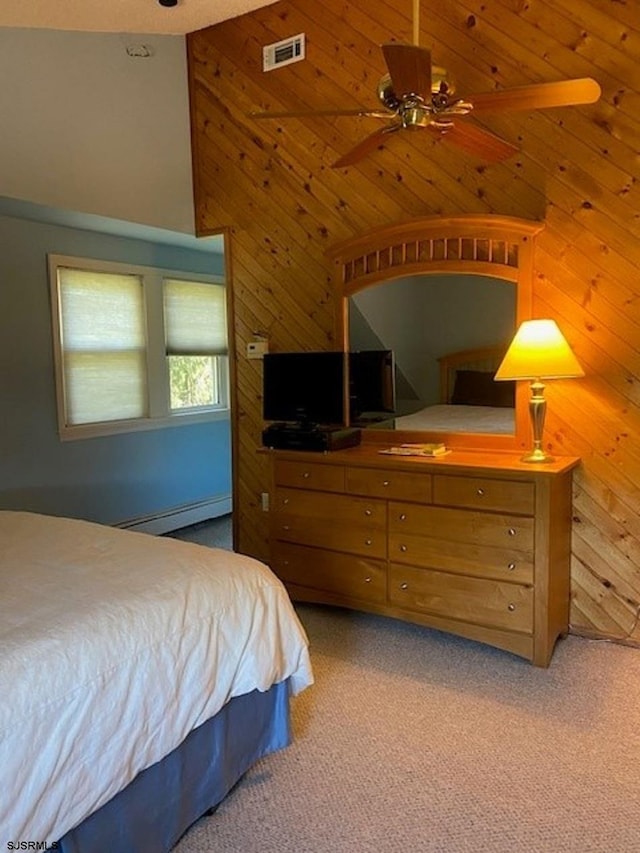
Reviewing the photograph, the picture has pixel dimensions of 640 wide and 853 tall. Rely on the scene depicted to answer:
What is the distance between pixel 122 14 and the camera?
372 centimetres

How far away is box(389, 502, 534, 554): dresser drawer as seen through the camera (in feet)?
9.29

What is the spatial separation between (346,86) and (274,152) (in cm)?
60

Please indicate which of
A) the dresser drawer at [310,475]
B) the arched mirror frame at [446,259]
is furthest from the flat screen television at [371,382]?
the dresser drawer at [310,475]

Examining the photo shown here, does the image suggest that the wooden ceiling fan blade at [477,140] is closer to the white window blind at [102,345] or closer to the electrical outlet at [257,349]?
the electrical outlet at [257,349]

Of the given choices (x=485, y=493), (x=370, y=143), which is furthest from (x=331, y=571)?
(x=370, y=143)

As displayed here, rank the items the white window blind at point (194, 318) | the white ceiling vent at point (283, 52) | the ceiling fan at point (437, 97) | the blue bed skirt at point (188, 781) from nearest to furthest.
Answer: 1. the blue bed skirt at point (188, 781)
2. the ceiling fan at point (437, 97)
3. the white ceiling vent at point (283, 52)
4. the white window blind at point (194, 318)

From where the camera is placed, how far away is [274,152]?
3.98 meters

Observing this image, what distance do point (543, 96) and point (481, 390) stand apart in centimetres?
154

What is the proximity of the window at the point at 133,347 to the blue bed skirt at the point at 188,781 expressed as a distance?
2.92m

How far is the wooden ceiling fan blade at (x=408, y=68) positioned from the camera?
1908 mm

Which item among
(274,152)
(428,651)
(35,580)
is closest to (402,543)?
(428,651)

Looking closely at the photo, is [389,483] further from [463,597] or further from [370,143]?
[370,143]

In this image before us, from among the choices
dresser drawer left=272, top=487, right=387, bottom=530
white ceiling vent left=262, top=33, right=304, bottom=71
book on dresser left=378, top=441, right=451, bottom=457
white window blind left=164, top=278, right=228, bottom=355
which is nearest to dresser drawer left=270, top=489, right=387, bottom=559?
dresser drawer left=272, top=487, right=387, bottom=530

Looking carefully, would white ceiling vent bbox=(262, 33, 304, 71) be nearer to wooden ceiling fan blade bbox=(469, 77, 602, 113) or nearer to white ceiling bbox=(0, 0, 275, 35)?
white ceiling bbox=(0, 0, 275, 35)
